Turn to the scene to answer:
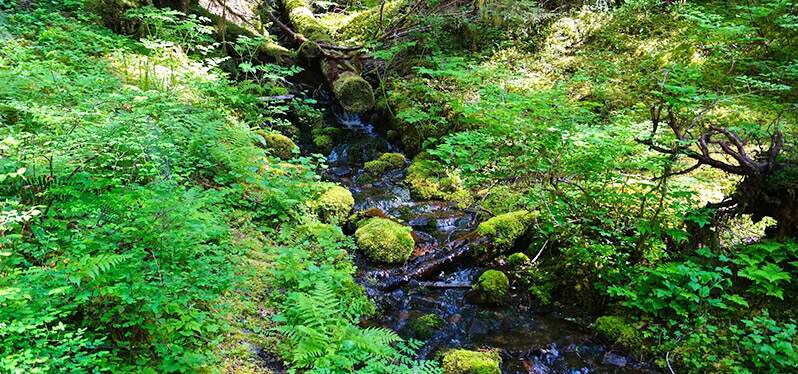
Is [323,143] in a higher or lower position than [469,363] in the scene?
lower

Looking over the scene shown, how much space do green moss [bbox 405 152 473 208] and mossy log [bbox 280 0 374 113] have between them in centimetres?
295

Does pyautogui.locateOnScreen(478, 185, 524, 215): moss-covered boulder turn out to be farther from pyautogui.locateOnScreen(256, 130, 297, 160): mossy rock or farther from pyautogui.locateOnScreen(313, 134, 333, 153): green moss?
pyautogui.locateOnScreen(313, 134, 333, 153): green moss

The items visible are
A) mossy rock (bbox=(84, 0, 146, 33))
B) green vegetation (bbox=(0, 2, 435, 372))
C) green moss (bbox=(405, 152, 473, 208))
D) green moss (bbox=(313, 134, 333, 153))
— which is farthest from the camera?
green moss (bbox=(313, 134, 333, 153))

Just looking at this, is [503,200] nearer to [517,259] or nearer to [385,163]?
[517,259]

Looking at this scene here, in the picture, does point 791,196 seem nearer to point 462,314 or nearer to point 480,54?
point 462,314

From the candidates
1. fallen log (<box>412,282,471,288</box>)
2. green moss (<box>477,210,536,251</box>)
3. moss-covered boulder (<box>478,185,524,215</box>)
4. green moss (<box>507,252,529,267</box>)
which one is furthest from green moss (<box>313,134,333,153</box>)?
green moss (<box>507,252,529,267</box>)

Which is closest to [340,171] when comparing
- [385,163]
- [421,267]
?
[385,163]

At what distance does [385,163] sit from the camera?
9758 mm

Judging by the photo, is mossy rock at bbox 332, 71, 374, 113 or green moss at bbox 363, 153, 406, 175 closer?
green moss at bbox 363, 153, 406, 175

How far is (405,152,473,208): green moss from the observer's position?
8.28 meters

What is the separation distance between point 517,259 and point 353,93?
6692mm

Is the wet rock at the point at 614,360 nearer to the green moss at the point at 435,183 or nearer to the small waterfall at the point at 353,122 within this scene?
the green moss at the point at 435,183

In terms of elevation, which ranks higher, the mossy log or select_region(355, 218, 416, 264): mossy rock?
the mossy log

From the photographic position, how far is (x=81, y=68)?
6.49 m
